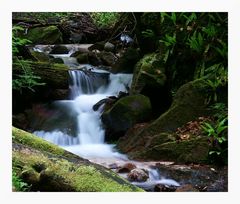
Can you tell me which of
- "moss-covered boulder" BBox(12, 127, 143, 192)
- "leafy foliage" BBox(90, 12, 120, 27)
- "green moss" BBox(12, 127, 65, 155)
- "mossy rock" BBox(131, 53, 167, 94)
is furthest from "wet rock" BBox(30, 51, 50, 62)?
→ "moss-covered boulder" BBox(12, 127, 143, 192)

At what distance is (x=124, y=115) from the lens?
772cm

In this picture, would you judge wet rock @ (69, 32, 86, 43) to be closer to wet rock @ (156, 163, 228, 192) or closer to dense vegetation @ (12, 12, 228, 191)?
dense vegetation @ (12, 12, 228, 191)

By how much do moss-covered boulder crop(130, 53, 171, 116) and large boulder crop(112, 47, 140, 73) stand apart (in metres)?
1.23

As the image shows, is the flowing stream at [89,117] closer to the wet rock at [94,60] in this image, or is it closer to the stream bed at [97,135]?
the stream bed at [97,135]

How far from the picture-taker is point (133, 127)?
7664mm

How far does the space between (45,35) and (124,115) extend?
506 centimetres

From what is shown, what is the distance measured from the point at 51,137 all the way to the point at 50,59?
292 centimetres

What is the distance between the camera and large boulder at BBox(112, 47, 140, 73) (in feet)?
31.5

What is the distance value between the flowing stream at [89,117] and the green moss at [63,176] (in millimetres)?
1570

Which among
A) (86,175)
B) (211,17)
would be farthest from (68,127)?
(86,175)

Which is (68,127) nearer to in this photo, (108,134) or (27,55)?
(108,134)

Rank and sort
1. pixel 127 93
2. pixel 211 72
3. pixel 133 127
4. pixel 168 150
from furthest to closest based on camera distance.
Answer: pixel 127 93
pixel 133 127
pixel 211 72
pixel 168 150


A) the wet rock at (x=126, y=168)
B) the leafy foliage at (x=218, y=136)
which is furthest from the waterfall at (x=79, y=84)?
the leafy foliage at (x=218, y=136)

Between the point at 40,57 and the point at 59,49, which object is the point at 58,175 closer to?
the point at 40,57
